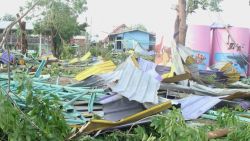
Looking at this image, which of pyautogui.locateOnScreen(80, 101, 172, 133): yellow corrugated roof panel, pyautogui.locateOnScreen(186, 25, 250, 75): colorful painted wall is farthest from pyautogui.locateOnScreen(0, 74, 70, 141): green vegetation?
pyautogui.locateOnScreen(186, 25, 250, 75): colorful painted wall

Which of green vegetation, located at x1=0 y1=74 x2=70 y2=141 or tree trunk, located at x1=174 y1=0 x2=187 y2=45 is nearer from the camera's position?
green vegetation, located at x1=0 y1=74 x2=70 y2=141

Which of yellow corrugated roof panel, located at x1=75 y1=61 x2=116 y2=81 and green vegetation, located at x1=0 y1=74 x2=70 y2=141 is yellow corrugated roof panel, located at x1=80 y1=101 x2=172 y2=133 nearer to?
green vegetation, located at x1=0 y1=74 x2=70 y2=141

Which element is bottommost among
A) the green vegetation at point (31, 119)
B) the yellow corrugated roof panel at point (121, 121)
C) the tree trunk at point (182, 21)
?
the yellow corrugated roof panel at point (121, 121)

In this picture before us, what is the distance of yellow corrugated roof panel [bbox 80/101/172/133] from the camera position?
3873mm

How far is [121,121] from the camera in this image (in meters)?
4.20

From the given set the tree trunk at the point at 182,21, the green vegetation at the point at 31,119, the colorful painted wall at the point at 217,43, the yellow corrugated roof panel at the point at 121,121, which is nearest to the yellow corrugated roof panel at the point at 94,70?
the yellow corrugated roof panel at the point at 121,121

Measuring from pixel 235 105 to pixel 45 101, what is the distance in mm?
3326

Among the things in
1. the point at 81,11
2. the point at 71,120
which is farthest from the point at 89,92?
the point at 81,11

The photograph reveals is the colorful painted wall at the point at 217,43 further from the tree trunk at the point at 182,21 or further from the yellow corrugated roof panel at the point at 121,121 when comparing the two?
the yellow corrugated roof panel at the point at 121,121

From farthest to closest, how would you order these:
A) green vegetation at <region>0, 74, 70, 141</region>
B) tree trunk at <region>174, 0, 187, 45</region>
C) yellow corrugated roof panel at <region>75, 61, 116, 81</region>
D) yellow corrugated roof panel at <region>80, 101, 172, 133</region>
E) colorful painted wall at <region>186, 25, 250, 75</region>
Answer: colorful painted wall at <region>186, 25, 250, 75</region> → tree trunk at <region>174, 0, 187, 45</region> → yellow corrugated roof panel at <region>75, 61, 116, 81</region> → yellow corrugated roof panel at <region>80, 101, 172, 133</region> → green vegetation at <region>0, 74, 70, 141</region>

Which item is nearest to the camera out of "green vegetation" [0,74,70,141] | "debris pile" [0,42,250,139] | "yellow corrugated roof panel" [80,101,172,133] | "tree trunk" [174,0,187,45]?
"green vegetation" [0,74,70,141]

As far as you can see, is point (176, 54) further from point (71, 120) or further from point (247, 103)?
point (71, 120)

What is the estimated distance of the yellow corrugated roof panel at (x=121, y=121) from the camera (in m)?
3.87

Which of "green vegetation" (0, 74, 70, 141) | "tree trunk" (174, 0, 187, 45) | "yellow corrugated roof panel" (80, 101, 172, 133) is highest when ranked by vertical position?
"tree trunk" (174, 0, 187, 45)
